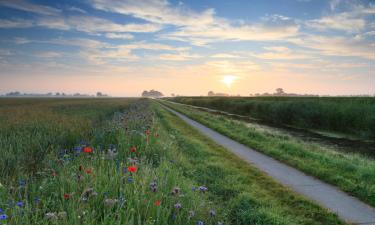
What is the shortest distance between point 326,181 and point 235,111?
35822 mm

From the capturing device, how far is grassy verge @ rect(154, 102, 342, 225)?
517 cm

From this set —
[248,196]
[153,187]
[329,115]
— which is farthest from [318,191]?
[329,115]

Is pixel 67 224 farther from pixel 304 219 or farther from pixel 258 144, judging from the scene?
pixel 258 144

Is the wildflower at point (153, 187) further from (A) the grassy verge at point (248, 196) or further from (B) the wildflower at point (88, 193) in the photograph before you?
(A) the grassy verge at point (248, 196)

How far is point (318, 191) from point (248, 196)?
1.80 metres

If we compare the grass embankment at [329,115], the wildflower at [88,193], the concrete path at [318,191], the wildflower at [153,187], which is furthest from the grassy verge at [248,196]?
the grass embankment at [329,115]

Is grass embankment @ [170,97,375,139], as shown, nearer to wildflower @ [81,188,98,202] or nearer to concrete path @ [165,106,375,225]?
concrete path @ [165,106,375,225]

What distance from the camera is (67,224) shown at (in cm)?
318

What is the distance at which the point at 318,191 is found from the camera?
21.8 feet

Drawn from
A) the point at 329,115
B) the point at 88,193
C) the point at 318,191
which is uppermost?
the point at 88,193

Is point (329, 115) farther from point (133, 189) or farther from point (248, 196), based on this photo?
point (133, 189)

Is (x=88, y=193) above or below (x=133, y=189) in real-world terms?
above

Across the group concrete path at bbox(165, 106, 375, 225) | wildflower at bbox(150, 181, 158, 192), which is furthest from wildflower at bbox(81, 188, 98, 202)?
concrete path at bbox(165, 106, 375, 225)

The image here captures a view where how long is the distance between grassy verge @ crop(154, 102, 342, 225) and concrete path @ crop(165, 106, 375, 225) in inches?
12.8
